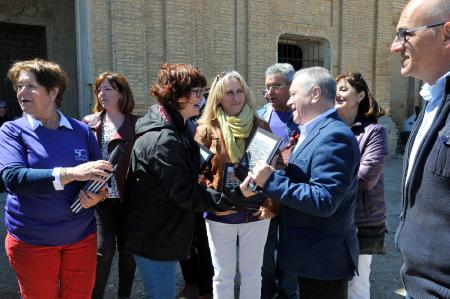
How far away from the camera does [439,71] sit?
1.51m

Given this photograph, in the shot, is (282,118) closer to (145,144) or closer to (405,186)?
(145,144)

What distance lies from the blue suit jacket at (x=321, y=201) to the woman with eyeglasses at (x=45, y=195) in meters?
1.02

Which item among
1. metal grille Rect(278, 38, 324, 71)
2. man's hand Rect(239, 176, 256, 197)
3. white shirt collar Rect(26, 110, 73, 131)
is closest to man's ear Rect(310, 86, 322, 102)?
man's hand Rect(239, 176, 256, 197)

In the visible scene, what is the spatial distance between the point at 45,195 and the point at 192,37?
7.89 m

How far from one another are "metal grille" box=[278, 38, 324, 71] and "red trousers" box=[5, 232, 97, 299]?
10.8 m

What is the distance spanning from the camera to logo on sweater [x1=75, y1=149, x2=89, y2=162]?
8.14 feet

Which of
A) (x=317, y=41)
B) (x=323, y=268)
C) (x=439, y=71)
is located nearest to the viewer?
(x=439, y=71)

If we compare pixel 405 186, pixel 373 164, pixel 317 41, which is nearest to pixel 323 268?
pixel 405 186

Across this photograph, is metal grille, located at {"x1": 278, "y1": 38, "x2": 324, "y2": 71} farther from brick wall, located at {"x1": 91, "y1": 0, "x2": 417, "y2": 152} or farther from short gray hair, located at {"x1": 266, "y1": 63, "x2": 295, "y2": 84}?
short gray hair, located at {"x1": 266, "y1": 63, "x2": 295, "y2": 84}

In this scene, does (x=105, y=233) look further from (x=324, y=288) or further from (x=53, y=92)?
(x=324, y=288)

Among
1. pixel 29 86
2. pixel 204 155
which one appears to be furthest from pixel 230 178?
pixel 29 86

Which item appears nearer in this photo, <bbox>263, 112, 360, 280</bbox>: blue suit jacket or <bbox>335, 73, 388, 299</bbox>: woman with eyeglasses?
<bbox>263, 112, 360, 280</bbox>: blue suit jacket

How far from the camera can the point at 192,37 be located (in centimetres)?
970

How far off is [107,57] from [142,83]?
35.5 inches
